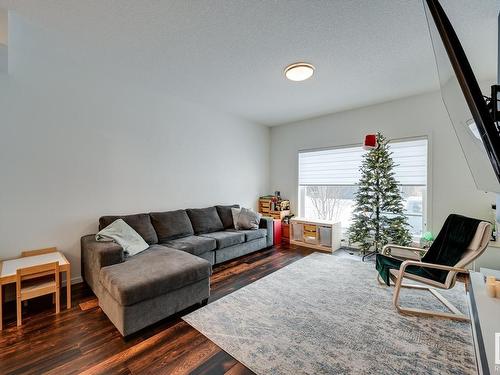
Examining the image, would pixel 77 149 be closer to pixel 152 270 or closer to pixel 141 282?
pixel 152 270

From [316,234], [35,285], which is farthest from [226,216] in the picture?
[35,285]

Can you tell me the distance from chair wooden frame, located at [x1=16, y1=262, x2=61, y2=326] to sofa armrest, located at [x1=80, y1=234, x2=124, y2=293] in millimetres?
310

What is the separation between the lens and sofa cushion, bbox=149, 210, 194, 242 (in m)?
3.51

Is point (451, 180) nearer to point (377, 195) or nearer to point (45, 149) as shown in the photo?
point (377, 195)

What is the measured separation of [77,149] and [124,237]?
4.32ft

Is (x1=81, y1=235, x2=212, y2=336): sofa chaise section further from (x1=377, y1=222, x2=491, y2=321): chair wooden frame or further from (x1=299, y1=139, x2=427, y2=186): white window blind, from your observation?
(x1=299, y1=139, x2=427, y2=186): white window blind

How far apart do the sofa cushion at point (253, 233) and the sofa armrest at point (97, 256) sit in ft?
6.70

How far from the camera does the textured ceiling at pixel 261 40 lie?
1.97m

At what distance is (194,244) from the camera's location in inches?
129

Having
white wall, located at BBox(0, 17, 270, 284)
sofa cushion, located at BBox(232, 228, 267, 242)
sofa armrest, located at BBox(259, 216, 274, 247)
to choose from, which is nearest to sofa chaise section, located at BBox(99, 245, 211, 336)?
white wall, located at BBox(0, 17, 270, 284)

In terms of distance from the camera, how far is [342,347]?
6.12 ft

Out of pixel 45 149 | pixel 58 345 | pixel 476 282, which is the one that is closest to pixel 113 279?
pixel 58 345

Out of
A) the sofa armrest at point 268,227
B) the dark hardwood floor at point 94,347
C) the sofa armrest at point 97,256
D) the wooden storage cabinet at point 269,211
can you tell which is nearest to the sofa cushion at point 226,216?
the sofa armrest at point 268,227

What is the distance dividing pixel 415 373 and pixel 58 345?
9.00 feet
